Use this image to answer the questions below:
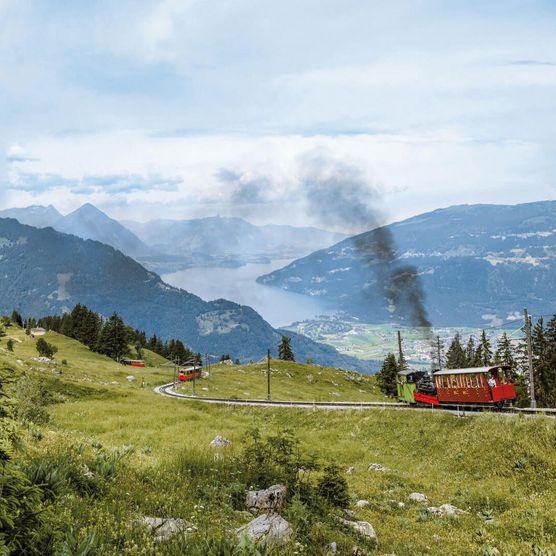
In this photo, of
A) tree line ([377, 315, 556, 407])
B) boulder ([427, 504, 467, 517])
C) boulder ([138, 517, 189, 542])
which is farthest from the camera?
tree line ([377, 315, 556, 407])

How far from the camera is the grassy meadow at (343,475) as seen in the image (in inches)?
368

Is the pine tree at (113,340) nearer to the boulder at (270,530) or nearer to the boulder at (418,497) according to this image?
the boulder at (418,497)

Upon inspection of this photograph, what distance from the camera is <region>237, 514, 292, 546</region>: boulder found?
8922 mm

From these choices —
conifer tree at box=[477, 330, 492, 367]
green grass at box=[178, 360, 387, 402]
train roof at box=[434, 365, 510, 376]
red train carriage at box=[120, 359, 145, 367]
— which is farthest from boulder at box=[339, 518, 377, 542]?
red train carriage at box=[120, 359, 145, 367]

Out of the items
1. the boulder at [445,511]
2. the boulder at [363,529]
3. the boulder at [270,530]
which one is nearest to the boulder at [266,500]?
the boulder at [363,529]

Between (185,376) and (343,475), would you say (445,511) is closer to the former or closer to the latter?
(343,475)

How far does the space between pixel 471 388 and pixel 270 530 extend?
34.1m

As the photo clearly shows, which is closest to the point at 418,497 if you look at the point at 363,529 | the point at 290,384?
the point at 363,529

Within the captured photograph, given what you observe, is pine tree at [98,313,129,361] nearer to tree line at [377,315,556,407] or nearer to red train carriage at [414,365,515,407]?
tree line at [377,315,556,407]

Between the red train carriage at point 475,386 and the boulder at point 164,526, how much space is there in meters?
34.0

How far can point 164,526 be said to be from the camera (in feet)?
30.6

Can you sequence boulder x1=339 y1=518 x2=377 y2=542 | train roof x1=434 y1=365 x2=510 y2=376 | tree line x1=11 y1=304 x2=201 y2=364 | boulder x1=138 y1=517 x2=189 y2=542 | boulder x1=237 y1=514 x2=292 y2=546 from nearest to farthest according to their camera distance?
boulder x1=138 y1=517 x2=189 y2=542, boulder x1=237 y1=514 x2=292 y2=546, boulder x1=339 y1=518 x2=377 y2=542, train roof x1=434 y1=365 x2=510 y2=376, tree line x1=11 y1=304 x2=201 y2=364

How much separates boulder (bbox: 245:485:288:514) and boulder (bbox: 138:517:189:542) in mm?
2970

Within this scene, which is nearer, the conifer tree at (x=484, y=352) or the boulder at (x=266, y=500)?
the boulder at (x=266, y=500)
